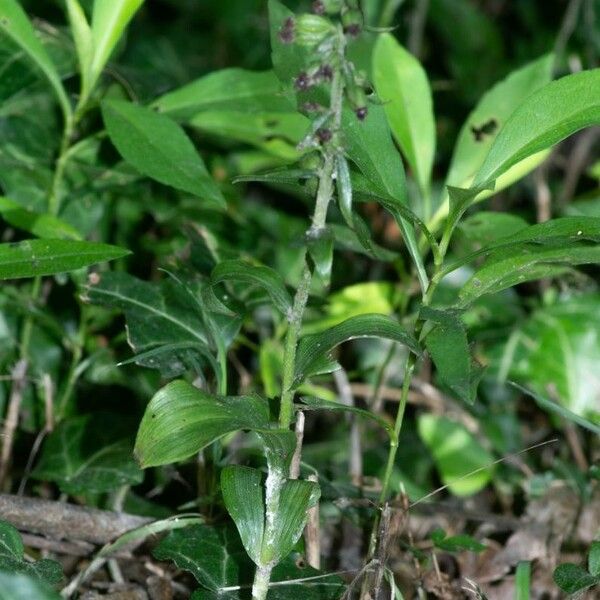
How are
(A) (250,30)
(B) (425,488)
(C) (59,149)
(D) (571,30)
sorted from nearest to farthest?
(C) (59,149)
(B) (425,488)
(D) (571,30)
(A) (250,30)

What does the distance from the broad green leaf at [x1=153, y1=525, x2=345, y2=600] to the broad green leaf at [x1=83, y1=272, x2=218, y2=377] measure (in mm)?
270

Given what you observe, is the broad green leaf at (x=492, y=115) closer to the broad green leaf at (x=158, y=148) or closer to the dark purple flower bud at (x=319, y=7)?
the broad green leaf at (x=158, y=148)

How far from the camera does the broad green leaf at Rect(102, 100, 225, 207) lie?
5.26ft

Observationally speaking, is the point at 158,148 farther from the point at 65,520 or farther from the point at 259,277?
the point at 65,520

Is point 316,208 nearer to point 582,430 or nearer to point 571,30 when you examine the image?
point 582,430

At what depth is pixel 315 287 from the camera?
2.21 meters

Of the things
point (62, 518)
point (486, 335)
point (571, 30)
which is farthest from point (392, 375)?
point (571, 30)

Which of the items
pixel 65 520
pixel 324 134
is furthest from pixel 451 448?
pixel 324 134

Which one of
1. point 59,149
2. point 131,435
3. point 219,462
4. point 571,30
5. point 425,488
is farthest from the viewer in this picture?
point 571,30

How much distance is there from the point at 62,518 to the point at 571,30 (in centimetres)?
261

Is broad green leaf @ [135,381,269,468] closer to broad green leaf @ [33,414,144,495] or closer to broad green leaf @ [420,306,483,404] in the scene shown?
broad green leaf @ [420,306,483,404]

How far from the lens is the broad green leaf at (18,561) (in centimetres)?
128

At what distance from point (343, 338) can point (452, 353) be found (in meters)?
0.15

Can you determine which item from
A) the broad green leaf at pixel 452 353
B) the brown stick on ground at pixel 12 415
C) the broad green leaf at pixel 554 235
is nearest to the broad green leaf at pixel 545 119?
the broad green leaf at pixel 554 235
